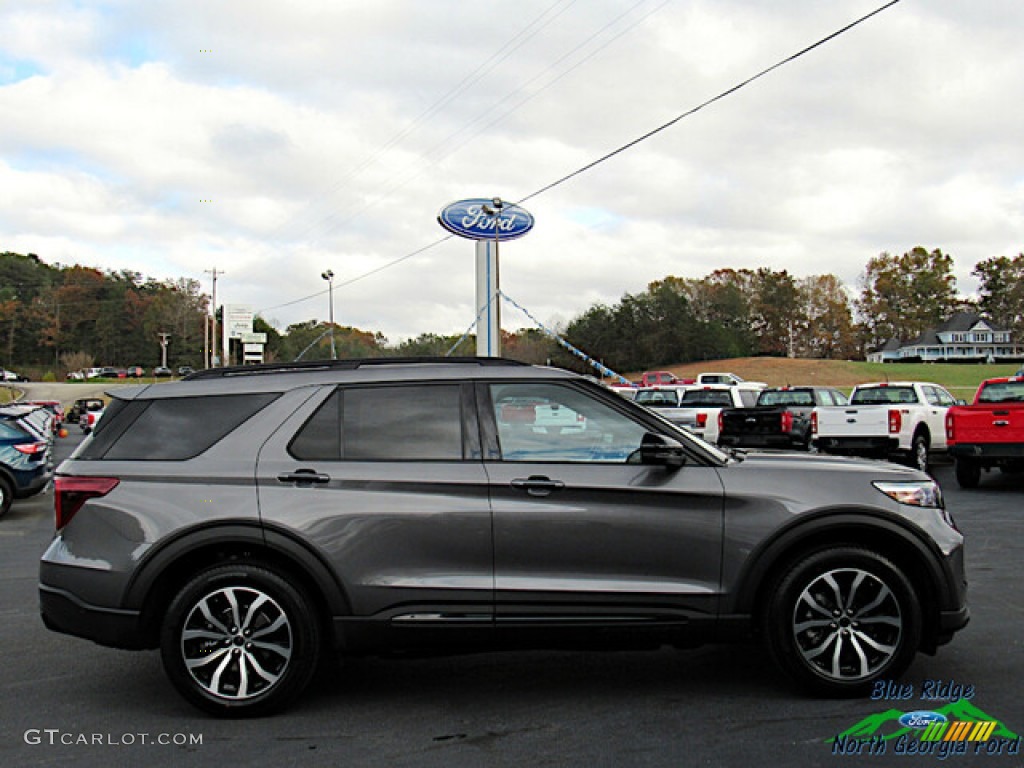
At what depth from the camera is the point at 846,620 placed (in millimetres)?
4727

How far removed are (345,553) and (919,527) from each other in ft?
9.53

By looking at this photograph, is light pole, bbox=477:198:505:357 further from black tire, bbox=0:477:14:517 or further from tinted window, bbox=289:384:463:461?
tinted window, bbox=289:384:463:461

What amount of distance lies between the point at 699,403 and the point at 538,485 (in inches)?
738

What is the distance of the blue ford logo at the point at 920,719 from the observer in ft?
14.5

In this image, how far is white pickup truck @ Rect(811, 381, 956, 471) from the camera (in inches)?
700

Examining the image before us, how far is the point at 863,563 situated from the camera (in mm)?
4723

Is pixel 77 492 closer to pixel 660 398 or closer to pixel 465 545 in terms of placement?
pixel 465 545

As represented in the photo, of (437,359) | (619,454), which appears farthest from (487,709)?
(437,359)

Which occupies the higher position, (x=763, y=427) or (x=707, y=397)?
(x=707, y=397)

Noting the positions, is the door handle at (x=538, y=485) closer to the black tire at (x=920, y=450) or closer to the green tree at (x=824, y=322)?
the black tire at (x=920, y=450)

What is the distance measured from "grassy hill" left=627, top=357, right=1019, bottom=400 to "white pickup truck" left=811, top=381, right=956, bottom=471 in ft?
212

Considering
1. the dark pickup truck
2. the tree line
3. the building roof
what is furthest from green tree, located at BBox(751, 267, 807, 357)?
the dark pickup truck

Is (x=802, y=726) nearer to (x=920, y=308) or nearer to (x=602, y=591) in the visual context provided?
(x=602, y=591)

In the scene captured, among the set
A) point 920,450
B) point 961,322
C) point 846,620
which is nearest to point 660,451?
point 846,620
